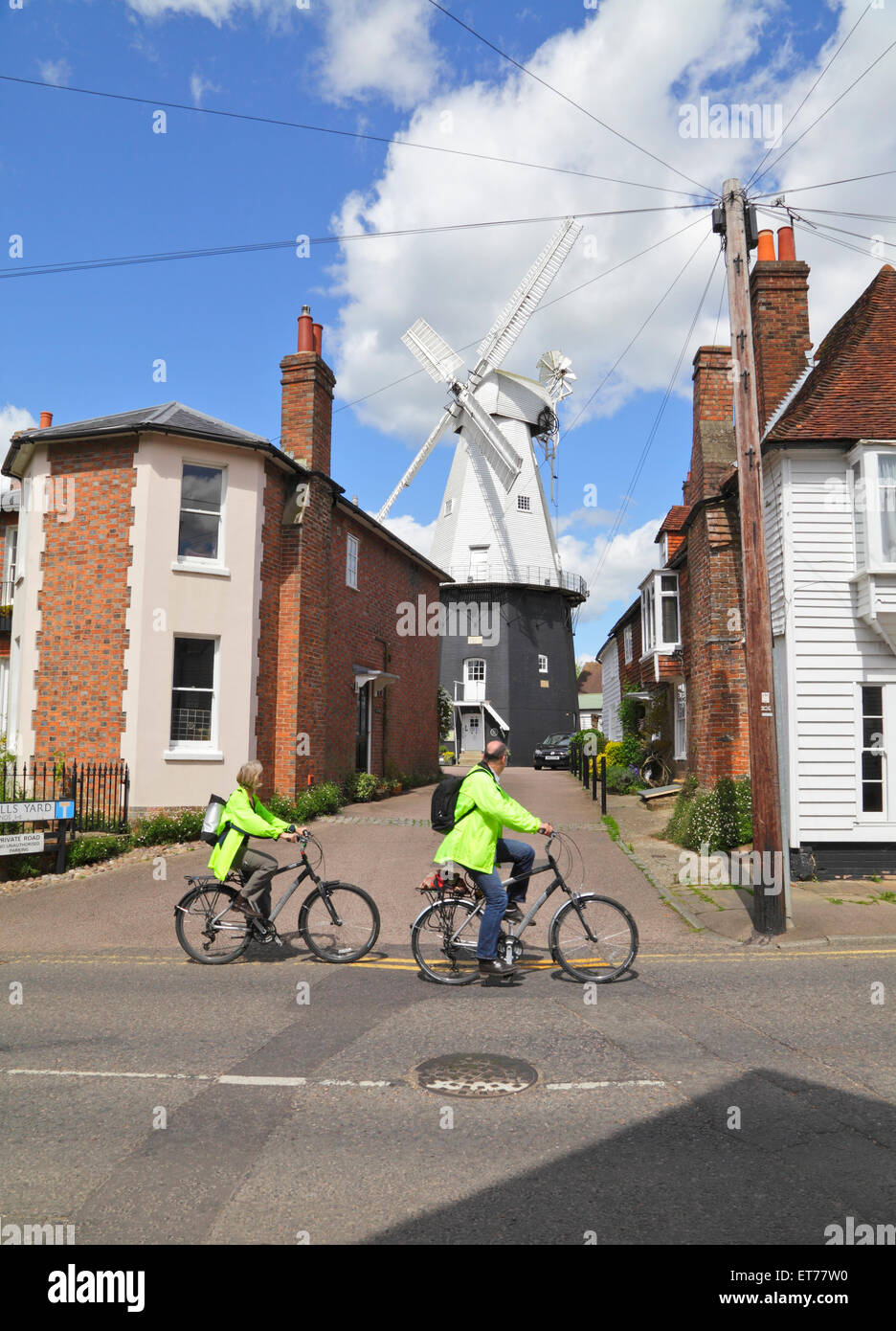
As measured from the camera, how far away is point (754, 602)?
10328mm

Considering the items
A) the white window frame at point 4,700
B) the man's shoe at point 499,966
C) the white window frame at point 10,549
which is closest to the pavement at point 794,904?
the man's shoe at point 499,966

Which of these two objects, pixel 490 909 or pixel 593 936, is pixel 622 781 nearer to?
pixel 593 936

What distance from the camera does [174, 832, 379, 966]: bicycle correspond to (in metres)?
8.46

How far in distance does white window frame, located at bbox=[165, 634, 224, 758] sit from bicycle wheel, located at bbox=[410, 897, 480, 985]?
30.6ft

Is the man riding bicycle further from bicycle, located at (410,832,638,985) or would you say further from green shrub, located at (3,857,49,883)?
green shrub, located at (3,857,49,883)

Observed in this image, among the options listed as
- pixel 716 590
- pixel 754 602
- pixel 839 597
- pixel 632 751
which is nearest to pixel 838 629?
pixel 839 597

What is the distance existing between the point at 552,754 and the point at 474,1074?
34.9 m

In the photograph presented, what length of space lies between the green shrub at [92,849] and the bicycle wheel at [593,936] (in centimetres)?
916

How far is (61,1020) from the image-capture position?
6.65 m

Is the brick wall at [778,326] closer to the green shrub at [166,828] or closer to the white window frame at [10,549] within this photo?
the green shrub at [166,828]

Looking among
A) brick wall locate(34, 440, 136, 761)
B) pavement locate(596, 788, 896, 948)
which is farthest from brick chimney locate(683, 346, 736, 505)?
brick wall locate(34, 440, 136, 761)

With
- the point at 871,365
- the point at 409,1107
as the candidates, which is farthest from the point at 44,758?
the point at 871,365

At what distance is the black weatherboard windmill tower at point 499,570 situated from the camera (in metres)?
42.8
